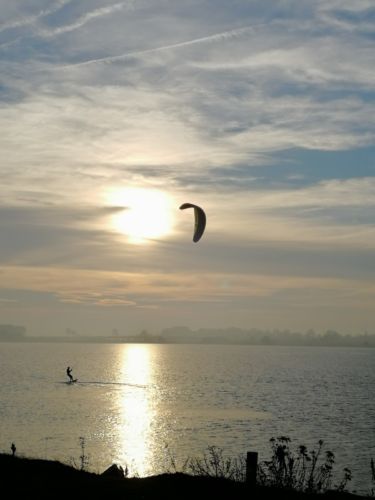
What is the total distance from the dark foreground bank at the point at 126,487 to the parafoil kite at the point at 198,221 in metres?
6.94

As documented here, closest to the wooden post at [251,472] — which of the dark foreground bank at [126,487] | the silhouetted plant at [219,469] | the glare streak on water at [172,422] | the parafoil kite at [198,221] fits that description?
the dark foreground bank at [126,487]

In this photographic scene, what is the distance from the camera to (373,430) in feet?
227

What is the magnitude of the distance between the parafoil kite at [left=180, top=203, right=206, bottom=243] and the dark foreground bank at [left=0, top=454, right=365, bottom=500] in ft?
22.8

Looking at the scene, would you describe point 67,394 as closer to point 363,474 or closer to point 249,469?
point 363,474

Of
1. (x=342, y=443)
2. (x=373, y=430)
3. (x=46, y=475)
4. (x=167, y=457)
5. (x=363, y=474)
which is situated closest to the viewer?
(x=46, y=475)

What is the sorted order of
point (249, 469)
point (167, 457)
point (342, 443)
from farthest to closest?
point (342, 443) < point (167, 457) < point (249, 469)

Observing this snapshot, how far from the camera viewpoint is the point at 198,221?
67.8ft

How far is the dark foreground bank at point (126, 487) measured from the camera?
14.9m

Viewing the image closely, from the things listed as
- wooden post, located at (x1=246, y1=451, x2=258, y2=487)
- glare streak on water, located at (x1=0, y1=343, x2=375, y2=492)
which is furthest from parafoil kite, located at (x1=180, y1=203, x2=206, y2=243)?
glare streak on water, located at (x1=0, y1=343, x2=375, y2=492)

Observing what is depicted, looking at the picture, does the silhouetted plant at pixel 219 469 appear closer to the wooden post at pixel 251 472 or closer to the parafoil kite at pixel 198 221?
the wooden post at pixel 251 472

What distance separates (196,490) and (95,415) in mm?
66747

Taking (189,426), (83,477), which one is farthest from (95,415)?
(83,477)

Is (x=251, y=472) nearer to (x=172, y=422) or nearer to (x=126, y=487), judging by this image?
(x=126, y=487)

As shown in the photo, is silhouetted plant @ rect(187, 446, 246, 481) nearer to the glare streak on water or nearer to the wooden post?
the wooden post
